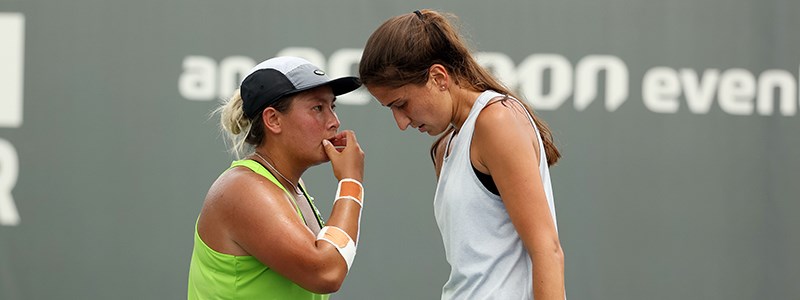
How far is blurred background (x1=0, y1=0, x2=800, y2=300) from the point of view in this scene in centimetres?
380

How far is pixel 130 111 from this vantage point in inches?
150

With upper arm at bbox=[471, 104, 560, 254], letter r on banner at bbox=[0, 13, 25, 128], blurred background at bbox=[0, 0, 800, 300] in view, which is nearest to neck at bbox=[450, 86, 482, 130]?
upper arm at bbox=[471, 104, 560, 254]

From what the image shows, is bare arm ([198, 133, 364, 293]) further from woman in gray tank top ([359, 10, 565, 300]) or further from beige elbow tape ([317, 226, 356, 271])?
woman in gray tank top ([359, 10, 565, 300])

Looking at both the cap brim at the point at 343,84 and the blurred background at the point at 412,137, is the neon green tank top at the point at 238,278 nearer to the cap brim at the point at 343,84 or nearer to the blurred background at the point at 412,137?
the cap brim at the point at 343,84

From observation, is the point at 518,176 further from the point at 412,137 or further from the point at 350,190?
the point at 412,137

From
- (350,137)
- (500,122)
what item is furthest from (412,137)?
(500,122)

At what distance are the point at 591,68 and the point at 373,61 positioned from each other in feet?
6.66

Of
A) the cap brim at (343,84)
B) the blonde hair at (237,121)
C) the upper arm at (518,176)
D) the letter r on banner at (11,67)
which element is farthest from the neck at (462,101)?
the letter r on banner at (11,67)

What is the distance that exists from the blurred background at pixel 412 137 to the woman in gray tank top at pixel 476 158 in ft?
5.73

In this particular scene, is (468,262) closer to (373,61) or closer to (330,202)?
(373,61)

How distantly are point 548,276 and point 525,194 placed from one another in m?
0.17

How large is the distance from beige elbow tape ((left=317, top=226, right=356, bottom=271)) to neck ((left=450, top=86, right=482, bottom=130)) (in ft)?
1.21

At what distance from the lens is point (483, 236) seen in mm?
1965

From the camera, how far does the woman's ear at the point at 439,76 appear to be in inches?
79.4
